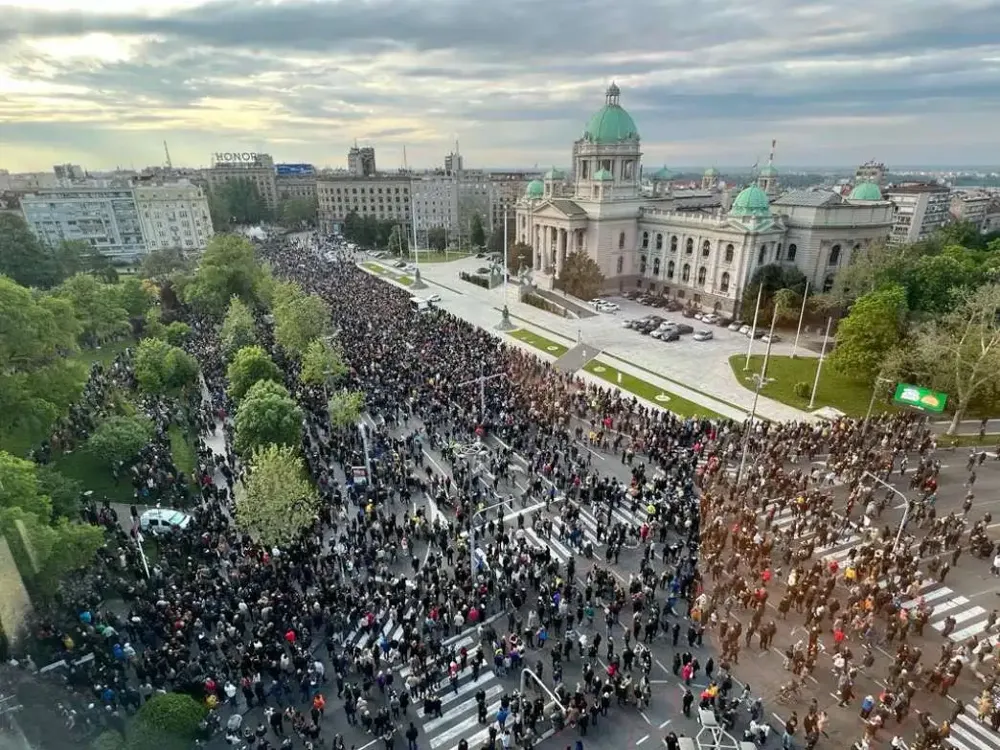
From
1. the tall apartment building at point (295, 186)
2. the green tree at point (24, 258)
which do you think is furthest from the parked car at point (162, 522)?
the tall apartment building at point (295, 186)

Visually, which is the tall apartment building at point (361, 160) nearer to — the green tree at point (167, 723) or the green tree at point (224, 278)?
the green tree at point (224, 278)

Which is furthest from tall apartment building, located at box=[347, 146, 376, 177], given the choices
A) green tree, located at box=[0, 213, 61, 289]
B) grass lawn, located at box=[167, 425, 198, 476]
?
grass lawn, located at box=[167, 425, 198, 476]

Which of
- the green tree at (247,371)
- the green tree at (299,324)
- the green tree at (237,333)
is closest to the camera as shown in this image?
the green tree at (247,371)

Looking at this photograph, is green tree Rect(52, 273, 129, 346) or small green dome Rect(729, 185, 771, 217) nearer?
green tree Rect(52, 273, 129, 346)

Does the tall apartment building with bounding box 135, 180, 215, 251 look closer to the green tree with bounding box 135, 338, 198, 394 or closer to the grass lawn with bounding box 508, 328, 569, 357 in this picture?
the grass lawn with bounding box 508, 328, 569, 357

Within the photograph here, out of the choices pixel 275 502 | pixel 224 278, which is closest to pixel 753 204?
pixel 224 278

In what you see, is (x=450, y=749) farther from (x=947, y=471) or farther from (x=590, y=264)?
(x=590, y=264)

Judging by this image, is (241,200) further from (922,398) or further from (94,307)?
(922,398)
